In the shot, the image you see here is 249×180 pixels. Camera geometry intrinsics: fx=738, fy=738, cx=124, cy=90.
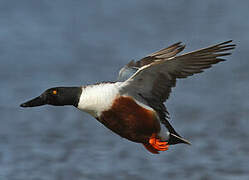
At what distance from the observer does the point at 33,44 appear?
33.2 feet

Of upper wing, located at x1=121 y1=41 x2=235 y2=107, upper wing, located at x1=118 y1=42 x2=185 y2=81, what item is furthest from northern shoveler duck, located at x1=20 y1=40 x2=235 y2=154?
upper wing, located at x1=118 y1=42 x2=185 y2=81

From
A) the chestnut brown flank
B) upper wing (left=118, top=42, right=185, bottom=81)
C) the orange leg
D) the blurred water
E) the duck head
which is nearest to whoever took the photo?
the chestnut brown flank

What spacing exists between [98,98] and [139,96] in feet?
1.14

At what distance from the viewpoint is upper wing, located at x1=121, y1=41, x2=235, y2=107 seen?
522cm

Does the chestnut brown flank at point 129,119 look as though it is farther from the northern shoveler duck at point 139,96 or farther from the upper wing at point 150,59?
the upper wing at point 150,59

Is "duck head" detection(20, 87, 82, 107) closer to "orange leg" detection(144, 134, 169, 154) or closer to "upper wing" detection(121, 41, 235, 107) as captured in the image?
"upper wing" detection(121, 41, 235, 107)

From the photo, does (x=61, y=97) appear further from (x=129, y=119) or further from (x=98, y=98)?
(x=129, y=119)

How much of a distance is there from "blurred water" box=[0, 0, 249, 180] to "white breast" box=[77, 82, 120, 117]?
2.18m

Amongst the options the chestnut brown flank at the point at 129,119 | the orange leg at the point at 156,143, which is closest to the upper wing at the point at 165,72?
the chestnut brown flank at the point at 129,119

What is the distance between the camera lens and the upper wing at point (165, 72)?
206 inches

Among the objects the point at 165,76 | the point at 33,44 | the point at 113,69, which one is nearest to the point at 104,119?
the point at 165,76

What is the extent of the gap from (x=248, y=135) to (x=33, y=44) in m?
3.46

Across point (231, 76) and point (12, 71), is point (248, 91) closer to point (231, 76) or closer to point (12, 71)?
point (231, 76)

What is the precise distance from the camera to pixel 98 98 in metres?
5.31
